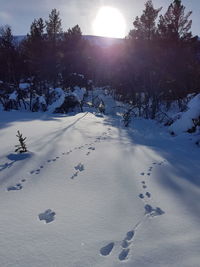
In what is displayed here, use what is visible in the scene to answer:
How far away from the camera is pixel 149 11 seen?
1320 cm

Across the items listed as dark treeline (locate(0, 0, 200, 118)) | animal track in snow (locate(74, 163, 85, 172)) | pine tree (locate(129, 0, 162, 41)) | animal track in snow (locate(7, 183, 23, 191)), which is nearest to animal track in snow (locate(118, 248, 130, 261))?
animal track in snow (locate(7, 183, 23, 191))

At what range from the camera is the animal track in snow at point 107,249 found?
175 cm

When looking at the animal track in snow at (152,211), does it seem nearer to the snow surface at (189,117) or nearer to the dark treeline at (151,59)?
the snow surface at (189,117)

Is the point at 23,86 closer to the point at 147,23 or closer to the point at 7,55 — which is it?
the point at 7,55

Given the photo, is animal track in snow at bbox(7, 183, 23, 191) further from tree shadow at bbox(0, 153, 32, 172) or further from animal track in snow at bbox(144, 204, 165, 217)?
animal track in snow at bbox(144, 204, 165, 217)

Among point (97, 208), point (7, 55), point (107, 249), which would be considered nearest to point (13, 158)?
point (97, 208)

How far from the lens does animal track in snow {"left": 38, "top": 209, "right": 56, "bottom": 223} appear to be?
217 cm

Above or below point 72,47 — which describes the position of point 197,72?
below

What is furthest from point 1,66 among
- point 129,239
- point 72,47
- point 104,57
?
point 129,239

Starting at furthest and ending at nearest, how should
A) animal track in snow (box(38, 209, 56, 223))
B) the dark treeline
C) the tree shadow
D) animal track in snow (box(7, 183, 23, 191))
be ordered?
the dark treeline, the tree shadow, animal track in snow (box(7, 183, 23, 191)), animal track in snow (box(38, 209, 56, 223))

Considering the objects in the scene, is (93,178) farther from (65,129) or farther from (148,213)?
(65,129)

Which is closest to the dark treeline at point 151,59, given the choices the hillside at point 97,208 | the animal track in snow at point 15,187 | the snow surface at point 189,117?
the snow surface at point 189,117

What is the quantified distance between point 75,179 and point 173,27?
501 inches

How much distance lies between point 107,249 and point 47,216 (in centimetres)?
69
